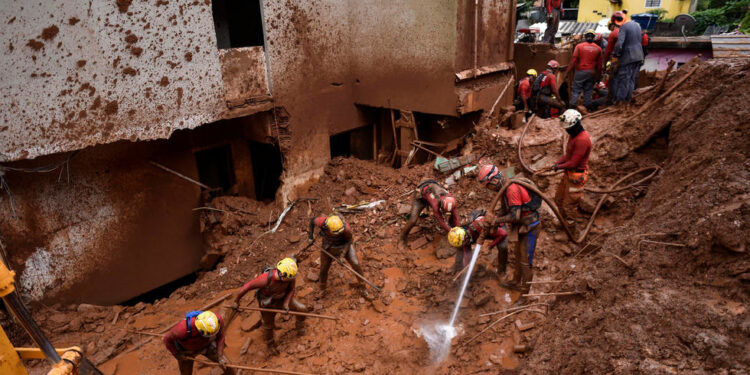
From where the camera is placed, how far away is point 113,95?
6.75 meters

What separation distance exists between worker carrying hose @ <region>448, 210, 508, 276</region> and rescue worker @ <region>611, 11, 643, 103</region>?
477 cm

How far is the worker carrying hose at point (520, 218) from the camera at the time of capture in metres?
5.84

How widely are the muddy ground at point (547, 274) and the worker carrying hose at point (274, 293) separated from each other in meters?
0.29

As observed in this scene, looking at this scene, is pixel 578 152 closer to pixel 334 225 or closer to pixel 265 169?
pixel 334 225

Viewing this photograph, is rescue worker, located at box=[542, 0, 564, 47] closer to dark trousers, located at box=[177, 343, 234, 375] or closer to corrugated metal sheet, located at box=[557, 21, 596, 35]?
corrugated metal sheet, located at box=[557, 21, 596, 35]

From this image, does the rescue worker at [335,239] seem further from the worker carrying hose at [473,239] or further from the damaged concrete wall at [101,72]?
the damaged concrete wall at [101,72]

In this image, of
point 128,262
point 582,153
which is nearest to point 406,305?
point 582,153

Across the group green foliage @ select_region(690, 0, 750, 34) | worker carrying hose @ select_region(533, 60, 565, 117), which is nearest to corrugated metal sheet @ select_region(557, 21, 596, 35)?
green foliage @ select_region(690, 0, 750, 34)

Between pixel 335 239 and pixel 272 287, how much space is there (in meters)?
1.30

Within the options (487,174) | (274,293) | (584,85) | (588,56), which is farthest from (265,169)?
(588,56)

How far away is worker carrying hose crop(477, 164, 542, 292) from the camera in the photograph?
5844mm

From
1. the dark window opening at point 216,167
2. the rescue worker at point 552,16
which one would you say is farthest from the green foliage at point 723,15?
the dark window opening at point 216,167

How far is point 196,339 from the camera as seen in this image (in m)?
5.03

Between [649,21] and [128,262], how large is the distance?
21.6m
